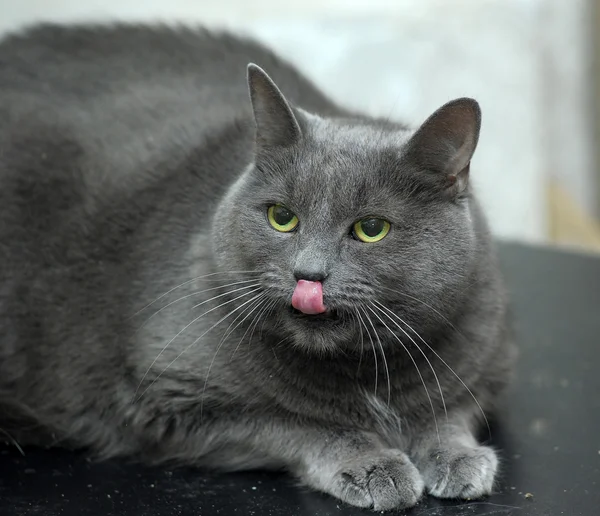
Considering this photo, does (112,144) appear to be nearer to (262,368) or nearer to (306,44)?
(262,368)

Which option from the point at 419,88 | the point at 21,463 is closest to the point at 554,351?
the point at 21,463

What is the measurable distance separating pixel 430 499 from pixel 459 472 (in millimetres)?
61

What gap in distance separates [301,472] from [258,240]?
39cm

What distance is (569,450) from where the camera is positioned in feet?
5.37

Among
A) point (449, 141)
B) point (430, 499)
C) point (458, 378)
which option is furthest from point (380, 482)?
point (449, 141)

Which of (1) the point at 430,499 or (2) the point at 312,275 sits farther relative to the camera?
(1) the point at 430,499

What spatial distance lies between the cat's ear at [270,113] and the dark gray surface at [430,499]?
548 millimetres

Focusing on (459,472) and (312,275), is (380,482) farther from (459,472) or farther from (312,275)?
(312,275)

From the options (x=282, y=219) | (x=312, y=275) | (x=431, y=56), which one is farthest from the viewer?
(x=431, y=56)

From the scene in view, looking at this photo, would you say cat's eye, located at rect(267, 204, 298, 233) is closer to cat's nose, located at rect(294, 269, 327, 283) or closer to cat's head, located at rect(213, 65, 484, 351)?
cat's head, located at rect(213, 65, 484, 351)

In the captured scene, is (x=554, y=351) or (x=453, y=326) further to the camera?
(x=554, y=351)

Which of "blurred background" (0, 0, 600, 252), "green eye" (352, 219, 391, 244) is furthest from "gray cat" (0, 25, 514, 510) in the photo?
"blurred background" (0, 0, 600, 252)

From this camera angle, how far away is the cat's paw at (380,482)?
55.7 inches

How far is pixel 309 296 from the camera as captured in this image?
131 centimetres
